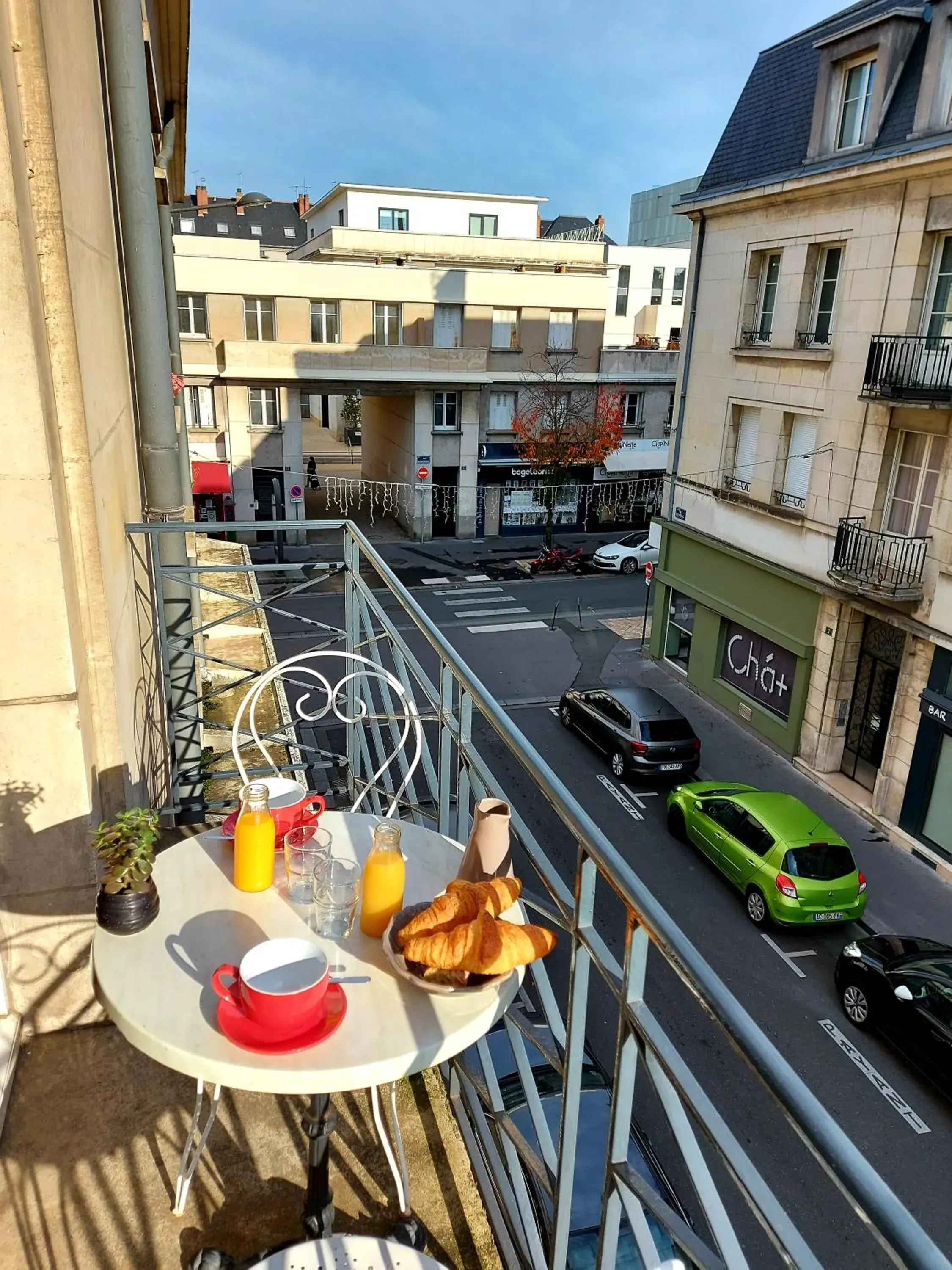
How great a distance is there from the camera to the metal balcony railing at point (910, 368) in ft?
45.5

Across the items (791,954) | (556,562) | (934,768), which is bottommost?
(791,954)

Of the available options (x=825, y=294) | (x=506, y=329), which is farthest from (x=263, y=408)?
(x=825, y=294)

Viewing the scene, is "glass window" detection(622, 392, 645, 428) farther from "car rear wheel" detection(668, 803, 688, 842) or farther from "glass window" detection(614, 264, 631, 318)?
"car rear wheel" detection(668, 803, 688, 842)

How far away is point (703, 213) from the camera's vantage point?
63.4ft

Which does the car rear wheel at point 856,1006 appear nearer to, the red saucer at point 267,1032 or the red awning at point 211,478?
the red saucer at point 267,1032

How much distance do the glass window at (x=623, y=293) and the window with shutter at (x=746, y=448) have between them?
126 feet

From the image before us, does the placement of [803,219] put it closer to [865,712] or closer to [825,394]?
[825,394]

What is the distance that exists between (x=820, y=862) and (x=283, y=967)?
1159cm

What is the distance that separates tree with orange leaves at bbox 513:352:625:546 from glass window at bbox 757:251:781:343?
48.6ft

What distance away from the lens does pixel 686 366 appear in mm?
20562

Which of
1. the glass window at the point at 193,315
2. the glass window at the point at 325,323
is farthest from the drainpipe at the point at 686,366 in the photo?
the glass window at the point at 193,315

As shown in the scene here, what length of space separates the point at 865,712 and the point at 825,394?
233 inches

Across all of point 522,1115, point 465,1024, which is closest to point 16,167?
point 465,1024

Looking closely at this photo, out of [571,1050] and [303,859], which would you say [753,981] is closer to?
[303,859]
